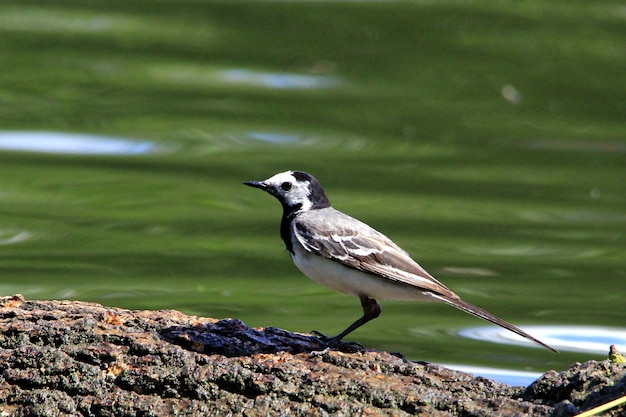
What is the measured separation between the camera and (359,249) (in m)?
6.38

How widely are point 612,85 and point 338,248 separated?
818 centimetres

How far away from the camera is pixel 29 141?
12508 millimetres

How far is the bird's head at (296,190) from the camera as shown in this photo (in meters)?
6.83

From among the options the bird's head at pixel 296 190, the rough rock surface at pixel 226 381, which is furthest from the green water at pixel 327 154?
the rough rock surface at pixel 226 381

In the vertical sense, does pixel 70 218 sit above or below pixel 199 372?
above

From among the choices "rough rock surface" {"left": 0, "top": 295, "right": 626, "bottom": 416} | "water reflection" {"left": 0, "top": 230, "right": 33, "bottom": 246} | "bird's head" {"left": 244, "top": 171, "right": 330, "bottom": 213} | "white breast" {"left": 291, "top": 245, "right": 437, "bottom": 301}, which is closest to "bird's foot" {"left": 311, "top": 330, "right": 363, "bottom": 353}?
"rough rock surface" {"left": 0, "top": 295, "right": 626, "bottom": 416}

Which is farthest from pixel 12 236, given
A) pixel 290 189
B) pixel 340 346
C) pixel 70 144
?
pixel 340 346

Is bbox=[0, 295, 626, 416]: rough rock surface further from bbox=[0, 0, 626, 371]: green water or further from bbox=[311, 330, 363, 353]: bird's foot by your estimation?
bbox=[0, 0, 626, 371]: green water

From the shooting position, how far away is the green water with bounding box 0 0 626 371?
30.5 feet

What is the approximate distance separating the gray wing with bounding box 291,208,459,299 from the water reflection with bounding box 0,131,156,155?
19.9 feet

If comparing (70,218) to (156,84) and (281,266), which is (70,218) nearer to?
(281,266)

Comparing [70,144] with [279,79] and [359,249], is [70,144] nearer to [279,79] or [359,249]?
[279,79]

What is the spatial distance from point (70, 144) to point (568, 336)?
5965 mm

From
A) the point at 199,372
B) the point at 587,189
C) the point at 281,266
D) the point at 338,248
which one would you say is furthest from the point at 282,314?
the point at 587,189
